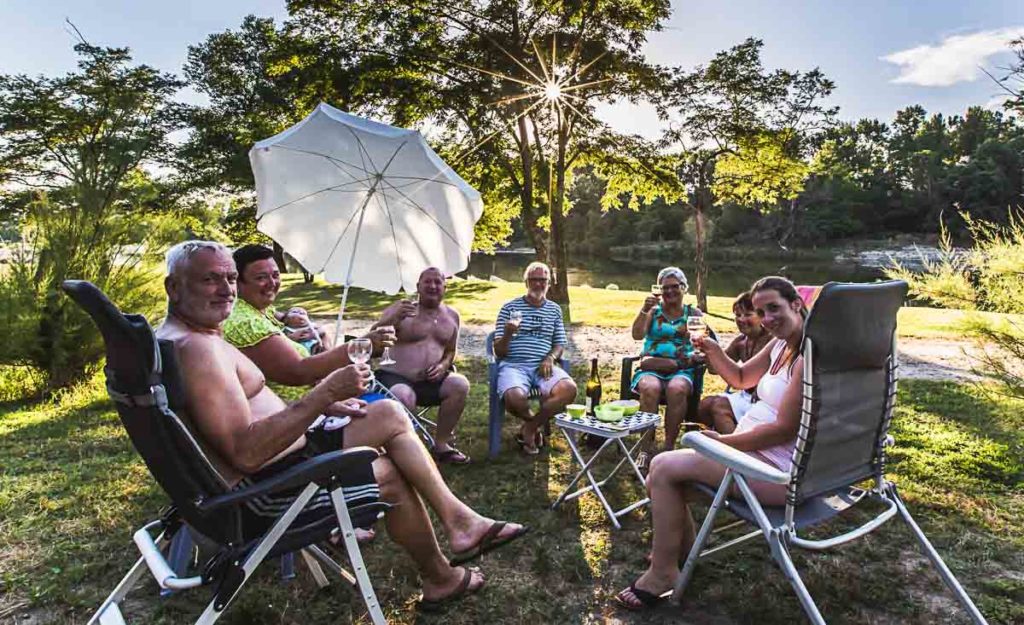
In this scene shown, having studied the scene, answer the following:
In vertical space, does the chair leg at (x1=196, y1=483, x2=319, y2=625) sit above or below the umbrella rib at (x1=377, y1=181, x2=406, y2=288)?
below

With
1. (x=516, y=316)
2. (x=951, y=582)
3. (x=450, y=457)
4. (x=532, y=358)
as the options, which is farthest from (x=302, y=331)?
(x=951, y=582)

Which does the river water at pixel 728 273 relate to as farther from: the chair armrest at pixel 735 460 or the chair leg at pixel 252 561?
the chair leg at pixel 252 561

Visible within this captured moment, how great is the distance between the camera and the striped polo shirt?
4961 millimetres

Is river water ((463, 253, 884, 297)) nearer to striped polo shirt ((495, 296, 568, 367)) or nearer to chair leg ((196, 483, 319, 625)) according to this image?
striped polo shirt ((495, 296, 568, 367))

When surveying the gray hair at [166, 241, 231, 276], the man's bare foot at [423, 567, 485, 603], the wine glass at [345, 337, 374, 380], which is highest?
the gray hair at [166, 241, 231, 276]

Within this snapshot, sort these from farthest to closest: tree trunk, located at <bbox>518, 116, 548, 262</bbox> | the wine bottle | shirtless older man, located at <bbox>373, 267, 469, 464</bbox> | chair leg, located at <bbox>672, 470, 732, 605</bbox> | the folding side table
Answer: tree trunk, located at <bbox>518, 116, 548, 262</bbox>
shirtless older man, located at <bbox>373, 267, 469, 464</bbox>
the wine bottle
the folding side table
chair leg, located at <bbox>672, 470, 732, 605</bbox>

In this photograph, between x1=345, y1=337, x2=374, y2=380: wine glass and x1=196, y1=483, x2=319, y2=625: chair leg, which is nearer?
x1=196, y1=483, x2=319, y2=625: chair leg

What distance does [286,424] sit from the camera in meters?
1.99

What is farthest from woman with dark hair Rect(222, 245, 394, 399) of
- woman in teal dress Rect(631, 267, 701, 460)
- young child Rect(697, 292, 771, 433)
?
young child Rect(697, 292, 771, 433)

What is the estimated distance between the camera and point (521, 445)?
15.8 feet

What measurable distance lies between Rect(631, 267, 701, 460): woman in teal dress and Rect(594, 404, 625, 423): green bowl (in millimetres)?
784

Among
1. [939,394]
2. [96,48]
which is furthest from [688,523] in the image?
[96,48]

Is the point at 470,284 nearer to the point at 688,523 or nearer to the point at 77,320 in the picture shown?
the point at 77,320

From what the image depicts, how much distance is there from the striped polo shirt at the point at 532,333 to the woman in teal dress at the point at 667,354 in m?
0.72
